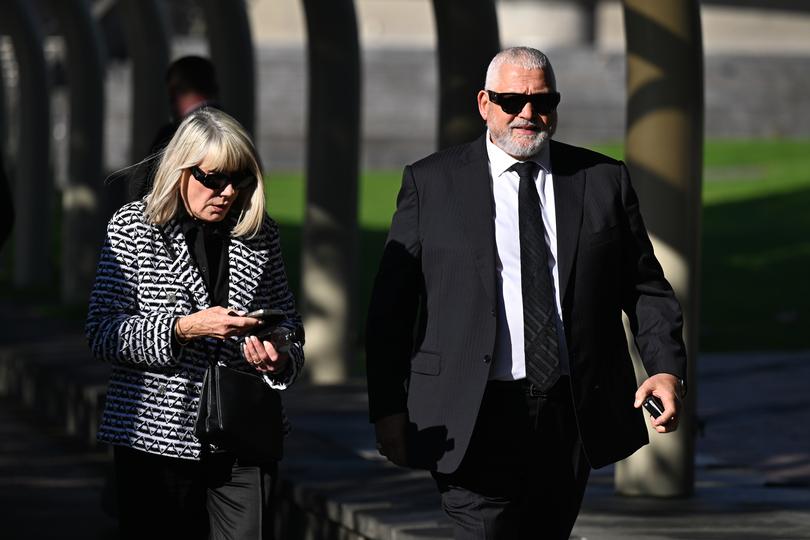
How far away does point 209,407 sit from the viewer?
5.15 m

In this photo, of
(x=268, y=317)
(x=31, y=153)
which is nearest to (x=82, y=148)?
(x=31, y=153)

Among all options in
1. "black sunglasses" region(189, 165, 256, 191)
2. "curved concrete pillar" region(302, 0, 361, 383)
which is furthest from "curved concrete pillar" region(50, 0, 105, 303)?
"black sunglasses" region(189, 165, 256, 191)

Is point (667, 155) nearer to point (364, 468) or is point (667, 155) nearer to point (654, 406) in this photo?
point (364, 468)

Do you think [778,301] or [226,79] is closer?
[226,79]

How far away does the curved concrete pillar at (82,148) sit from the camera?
2141 cm

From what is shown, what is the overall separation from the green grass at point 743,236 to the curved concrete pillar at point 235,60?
461 centimetres

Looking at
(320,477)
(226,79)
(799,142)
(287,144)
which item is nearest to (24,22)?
(226,79)

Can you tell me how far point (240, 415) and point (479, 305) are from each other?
708 mm

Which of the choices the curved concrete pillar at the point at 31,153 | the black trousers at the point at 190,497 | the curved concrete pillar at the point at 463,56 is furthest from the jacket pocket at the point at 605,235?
the curved concrete pillar at the point at 31,153

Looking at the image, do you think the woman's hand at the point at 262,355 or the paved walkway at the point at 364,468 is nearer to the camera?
the woman's hand at the point at 262,355

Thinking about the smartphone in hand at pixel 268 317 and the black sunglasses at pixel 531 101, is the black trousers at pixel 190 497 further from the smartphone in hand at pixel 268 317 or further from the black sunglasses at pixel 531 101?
the black sunglasses at pixel 531 101

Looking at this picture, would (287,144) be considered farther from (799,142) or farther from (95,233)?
(95,233)

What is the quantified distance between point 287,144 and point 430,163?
45769mm

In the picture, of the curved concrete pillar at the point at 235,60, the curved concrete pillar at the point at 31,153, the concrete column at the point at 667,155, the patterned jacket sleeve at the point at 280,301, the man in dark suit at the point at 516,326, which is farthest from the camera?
the curved concrete pillar at the point at 31,153
